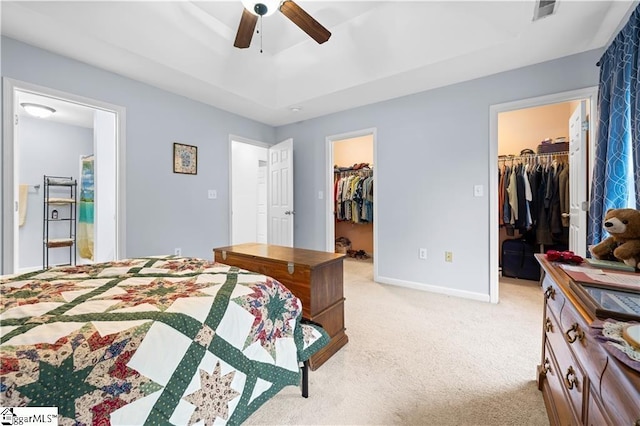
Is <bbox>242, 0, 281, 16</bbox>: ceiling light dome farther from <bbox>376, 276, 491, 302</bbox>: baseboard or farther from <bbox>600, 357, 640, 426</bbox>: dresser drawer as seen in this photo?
<bbox>376, 276, 491, 302</bbox>: baseboard

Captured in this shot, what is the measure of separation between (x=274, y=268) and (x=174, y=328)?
0.99 metres

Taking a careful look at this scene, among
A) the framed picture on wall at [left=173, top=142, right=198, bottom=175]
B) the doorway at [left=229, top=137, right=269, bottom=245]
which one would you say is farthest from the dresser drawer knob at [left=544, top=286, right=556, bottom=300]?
the doorway at [left=229, top=137, right=269, bottom=245]

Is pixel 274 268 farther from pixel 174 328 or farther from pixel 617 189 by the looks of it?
pixel 617 189

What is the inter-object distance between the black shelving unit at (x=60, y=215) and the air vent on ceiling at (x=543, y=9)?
5.96 m

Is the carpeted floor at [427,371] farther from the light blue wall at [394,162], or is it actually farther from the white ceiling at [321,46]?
the white ceiling at [321,46]

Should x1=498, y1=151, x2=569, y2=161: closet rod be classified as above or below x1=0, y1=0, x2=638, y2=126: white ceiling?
below

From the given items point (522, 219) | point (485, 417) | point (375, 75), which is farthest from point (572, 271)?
point (522, 219)

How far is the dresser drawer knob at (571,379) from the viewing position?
919 mm

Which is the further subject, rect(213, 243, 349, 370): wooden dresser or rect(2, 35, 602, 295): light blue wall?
rect(2, 35, 602, 295): light blue wall

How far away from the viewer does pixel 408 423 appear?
1.30 metres

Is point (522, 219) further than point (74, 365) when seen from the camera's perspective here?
Yes

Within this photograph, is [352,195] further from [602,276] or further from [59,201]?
[59,201]

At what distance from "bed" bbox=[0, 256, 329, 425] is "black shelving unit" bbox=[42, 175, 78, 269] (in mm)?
3660

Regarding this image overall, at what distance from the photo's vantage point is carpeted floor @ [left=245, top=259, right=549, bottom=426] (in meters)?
1.36
